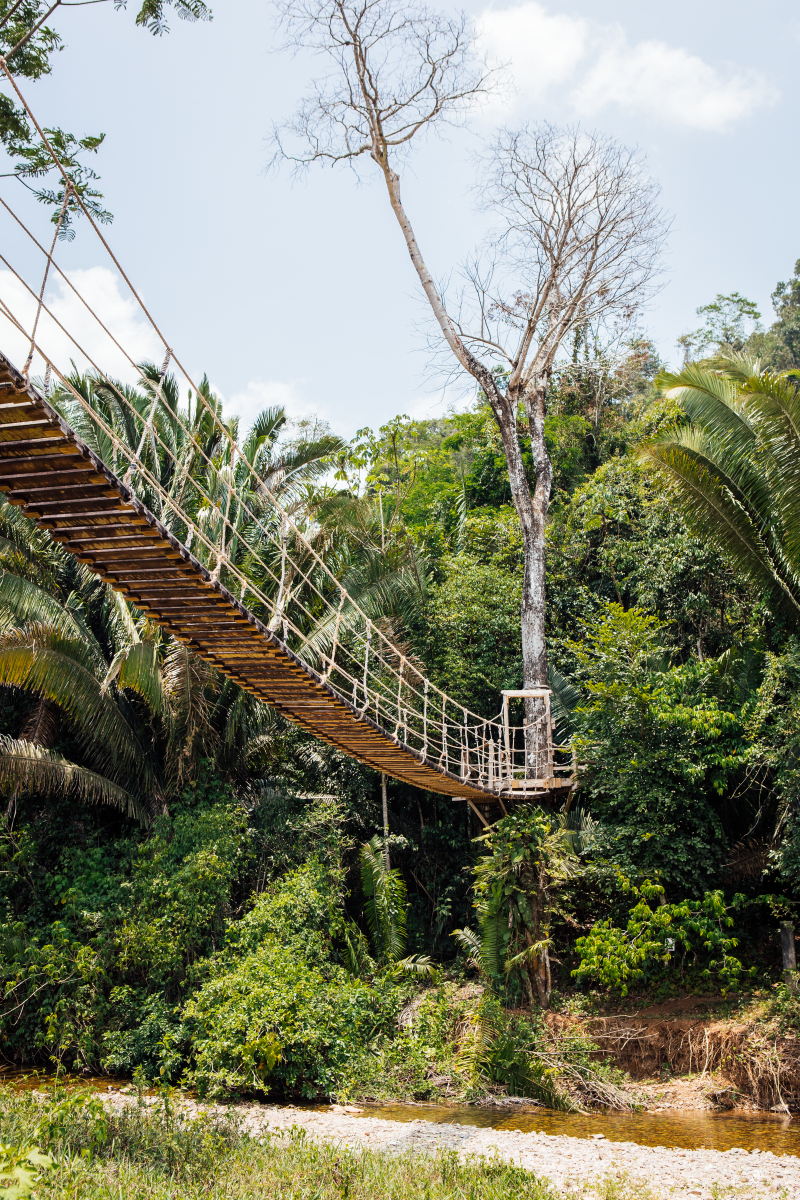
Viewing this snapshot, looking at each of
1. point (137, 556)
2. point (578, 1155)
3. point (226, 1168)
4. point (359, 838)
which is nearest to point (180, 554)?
point (137, 556)

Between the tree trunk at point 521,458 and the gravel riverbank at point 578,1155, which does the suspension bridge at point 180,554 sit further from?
the gravel riverbank at point 578,1155

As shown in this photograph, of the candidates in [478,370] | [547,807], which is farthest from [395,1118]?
[478,370]

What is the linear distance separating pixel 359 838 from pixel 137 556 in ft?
26.2

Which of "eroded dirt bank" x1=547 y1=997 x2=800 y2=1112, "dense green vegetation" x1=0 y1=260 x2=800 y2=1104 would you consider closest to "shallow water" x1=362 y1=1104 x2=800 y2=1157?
"eroded dirt bank" x1=547 y1=997 x2=800 y2=1112

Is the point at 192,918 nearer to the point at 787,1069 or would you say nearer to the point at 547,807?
the point at 547,807

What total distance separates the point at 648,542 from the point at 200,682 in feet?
19.9

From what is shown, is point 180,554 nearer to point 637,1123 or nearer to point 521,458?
point 637,1123

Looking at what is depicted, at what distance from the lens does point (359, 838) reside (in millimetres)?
11359

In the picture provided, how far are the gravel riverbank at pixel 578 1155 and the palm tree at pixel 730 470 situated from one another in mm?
4859

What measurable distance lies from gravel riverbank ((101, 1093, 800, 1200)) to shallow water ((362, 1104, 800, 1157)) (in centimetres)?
25

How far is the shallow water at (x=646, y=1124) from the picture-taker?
233 inches

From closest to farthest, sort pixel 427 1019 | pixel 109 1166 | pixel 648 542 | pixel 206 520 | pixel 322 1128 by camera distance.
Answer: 1. pixel 109 1166
2. pixel 322 1128
3. pixel 427 1019
4. pixel 206 520
5. pixel 648 542

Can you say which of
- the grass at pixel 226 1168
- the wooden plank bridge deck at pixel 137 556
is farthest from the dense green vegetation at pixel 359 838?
the wooden plank bridge deck at pixel 137 556

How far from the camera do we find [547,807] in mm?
9945
